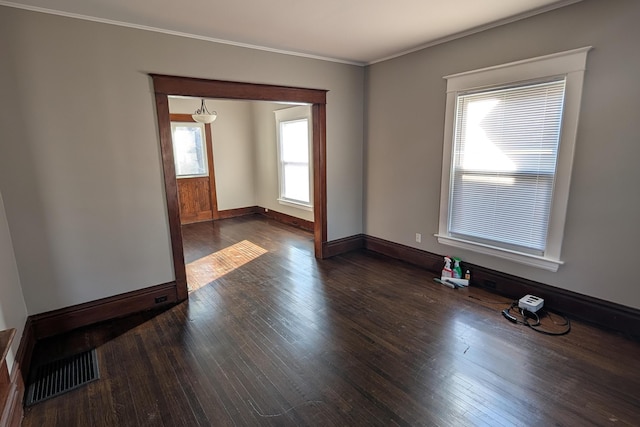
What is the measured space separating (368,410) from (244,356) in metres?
1.03

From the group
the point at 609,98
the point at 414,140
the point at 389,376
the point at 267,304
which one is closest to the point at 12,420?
the point at 267,304

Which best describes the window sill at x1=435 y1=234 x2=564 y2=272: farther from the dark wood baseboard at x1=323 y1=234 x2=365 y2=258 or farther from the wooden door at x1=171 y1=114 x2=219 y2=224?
the wooden door at x1=171 y1=114 x2=219 y2=224

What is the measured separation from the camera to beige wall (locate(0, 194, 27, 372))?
7.00ft

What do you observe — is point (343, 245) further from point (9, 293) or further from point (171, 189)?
point (9, 293)

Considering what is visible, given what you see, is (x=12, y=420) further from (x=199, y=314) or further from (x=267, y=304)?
(x=267, y=304)

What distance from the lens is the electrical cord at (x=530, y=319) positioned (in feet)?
8.95

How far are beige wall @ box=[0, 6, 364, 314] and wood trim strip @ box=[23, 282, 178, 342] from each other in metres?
0.07

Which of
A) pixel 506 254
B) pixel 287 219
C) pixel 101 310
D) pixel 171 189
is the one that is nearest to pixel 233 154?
pixel 287 219

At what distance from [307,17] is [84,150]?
2.23m

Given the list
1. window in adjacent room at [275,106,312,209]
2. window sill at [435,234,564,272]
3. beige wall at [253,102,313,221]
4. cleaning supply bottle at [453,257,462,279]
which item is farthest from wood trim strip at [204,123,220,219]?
cleaning supply bottle at [453,257,462,279]

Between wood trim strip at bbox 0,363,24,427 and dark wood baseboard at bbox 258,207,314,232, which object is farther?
dark wood baseboard at bbox 258,207,314,232

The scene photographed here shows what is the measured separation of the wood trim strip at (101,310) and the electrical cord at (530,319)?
3.28m

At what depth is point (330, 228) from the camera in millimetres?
4648

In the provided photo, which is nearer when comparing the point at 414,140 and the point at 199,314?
the point at 199,314
